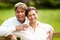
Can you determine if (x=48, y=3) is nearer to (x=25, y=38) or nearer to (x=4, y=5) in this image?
(x=4, y=5)

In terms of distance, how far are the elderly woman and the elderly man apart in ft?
0.18

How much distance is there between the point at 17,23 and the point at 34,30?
0.72 feet

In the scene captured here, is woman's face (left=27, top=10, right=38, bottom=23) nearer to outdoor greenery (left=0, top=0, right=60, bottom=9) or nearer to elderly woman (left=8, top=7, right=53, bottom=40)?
elderly woman (left=8, top=7, right=53, bottom=40)

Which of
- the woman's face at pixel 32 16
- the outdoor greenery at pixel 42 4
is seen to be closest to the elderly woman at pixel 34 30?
the woman's face at pixel 32 16

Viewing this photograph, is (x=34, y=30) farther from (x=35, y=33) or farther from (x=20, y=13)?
(x=20, y=13)

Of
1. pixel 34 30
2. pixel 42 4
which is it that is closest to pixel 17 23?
pixel 34 30

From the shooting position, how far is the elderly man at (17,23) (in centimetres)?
326

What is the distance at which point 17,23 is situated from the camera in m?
3.38

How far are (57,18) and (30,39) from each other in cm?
989

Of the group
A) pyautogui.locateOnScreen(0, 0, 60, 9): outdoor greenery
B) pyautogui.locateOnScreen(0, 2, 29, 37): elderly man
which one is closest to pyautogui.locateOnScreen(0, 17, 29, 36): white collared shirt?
pyautogui.locateOnScreen(0, 2, 29, 37): elderly man

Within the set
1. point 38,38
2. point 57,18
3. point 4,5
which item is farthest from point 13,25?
point 4,5

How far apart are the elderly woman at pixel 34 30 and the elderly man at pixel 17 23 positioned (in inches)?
2.2

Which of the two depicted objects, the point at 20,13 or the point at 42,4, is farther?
the point at 42,4

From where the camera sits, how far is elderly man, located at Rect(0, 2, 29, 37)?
326 cm
